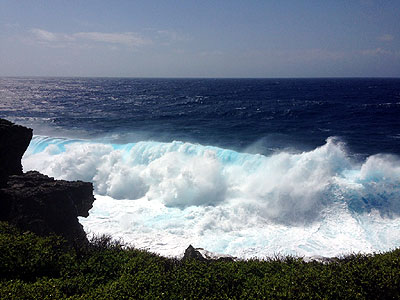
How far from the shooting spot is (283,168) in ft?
77.8

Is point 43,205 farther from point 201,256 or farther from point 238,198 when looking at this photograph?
point 238,198

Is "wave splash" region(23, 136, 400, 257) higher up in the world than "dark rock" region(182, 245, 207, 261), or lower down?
lower down

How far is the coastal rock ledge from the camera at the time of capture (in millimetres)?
11703

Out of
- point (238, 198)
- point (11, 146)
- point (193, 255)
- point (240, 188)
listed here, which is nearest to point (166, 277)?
point (193, 255)

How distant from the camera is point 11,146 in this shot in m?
14.5

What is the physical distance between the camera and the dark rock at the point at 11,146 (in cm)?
1409

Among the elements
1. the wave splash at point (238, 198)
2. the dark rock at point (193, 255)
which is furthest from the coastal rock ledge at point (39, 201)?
the dark rock at point (193, 255)

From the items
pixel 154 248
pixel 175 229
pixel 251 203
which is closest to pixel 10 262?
pixel 154 248

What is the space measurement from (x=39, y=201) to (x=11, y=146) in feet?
14.7

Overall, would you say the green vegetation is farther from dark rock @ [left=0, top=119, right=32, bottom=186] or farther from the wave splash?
the wave splash

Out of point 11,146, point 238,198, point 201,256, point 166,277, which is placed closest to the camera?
point 166,277

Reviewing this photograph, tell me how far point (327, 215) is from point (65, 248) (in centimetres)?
1570

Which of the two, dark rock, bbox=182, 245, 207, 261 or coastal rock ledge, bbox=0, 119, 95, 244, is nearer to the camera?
dark rock, bbox=182, 245, 207, 261

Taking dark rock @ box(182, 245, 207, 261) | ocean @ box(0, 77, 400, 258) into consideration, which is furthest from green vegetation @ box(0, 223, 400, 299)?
ocean @ box(0, 77, 400, 258)
